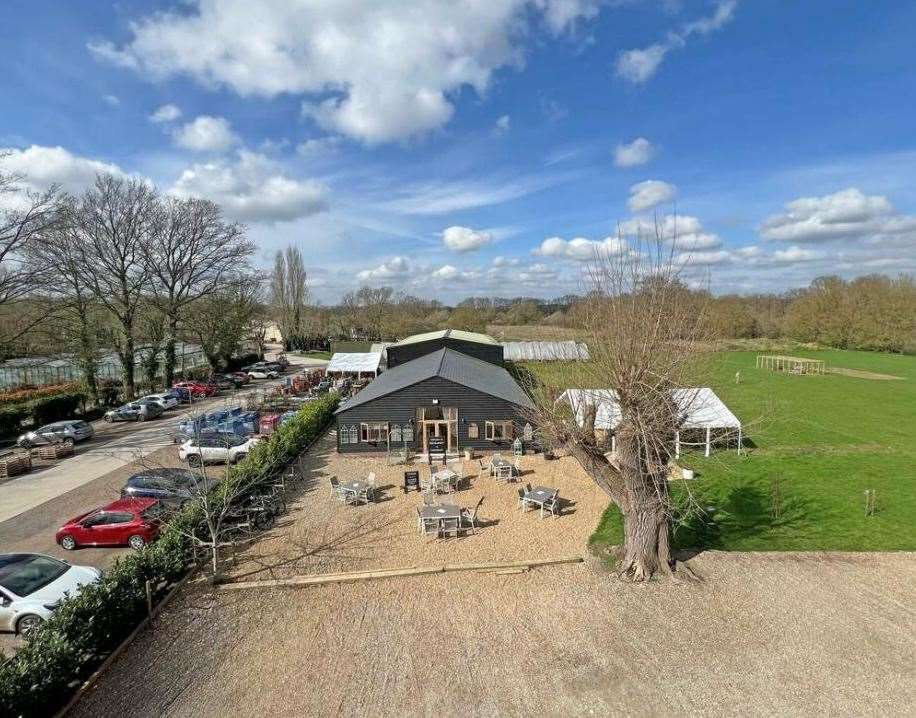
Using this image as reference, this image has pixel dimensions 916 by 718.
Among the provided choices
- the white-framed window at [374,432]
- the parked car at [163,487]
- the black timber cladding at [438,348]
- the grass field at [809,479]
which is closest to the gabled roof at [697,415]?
the grass field at [809,479]

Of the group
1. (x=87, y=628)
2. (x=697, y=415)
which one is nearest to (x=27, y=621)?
(x=87, y=628)

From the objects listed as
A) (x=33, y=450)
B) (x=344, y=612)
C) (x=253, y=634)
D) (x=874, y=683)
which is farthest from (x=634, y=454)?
(x=33, y=450)

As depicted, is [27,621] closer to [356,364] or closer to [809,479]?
[809,479]

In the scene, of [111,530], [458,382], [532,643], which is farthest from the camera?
[458,382]

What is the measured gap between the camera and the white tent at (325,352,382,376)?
35.2 meters

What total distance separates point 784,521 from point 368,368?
27.3m

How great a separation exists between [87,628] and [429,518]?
278 inches

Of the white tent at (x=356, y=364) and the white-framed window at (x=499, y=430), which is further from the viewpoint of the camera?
the white tent at (x=356, y=364)

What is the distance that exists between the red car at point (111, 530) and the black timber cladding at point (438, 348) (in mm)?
19789

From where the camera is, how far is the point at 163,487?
47.3 feet

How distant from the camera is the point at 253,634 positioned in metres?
8.65

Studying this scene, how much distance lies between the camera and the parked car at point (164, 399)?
28.8m

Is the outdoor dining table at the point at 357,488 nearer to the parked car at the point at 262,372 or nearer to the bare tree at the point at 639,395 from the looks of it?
the bare tree at the point at 639,395

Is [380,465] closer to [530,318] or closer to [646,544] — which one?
[646,544]
